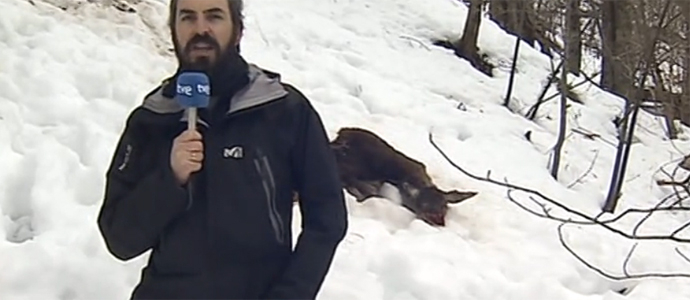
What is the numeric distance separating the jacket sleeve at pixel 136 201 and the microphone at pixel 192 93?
5.8 inches

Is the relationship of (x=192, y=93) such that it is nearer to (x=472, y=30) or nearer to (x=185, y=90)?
(x=185, y=90)

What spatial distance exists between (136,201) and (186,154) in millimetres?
216

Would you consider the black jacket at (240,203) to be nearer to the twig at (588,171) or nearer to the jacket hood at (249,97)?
the jacket hood at (249,97)

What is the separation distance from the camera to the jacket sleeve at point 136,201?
234cm

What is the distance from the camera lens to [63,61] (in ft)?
18.1

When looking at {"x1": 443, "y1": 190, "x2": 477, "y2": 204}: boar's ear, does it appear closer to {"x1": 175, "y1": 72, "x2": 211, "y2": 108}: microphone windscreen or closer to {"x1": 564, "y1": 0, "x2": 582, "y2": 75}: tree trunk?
{"x1": 564, "y1": 0, "x2": 582, "y2": 75}: tree trunk

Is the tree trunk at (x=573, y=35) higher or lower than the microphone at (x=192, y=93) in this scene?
lower

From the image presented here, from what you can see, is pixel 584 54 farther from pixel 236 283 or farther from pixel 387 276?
pixel 236 283

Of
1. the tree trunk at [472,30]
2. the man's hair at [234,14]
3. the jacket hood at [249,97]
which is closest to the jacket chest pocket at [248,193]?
the jacket hood at [249,97]

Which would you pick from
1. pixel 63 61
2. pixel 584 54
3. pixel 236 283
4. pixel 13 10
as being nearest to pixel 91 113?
pixel 63 61

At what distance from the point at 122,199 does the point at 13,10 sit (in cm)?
383

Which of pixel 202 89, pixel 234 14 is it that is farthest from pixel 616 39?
pixel 202 89

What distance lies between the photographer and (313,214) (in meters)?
2.46

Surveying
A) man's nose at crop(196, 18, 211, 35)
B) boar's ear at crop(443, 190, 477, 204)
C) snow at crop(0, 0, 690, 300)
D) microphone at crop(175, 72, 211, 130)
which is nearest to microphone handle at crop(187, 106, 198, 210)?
microphone at crop(175, 72, 211, 130)
